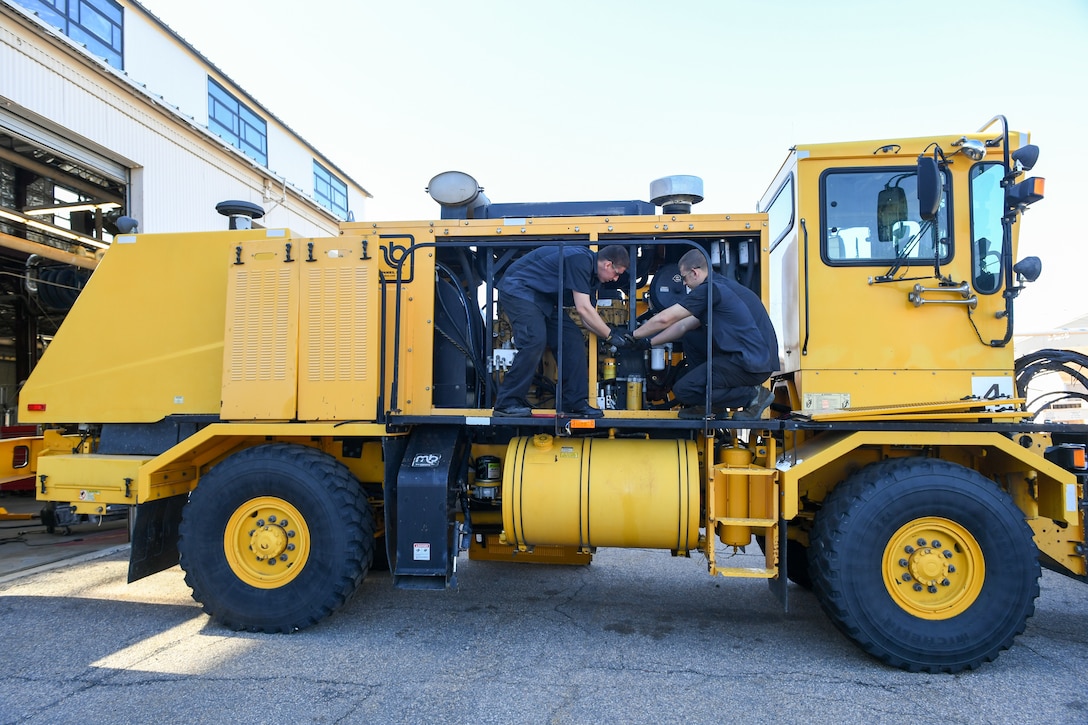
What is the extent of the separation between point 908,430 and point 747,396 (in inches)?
41.4

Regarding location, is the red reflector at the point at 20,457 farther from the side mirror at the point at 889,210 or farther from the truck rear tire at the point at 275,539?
the side mirror at the point at 889,210

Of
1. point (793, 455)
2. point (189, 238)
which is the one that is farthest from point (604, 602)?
point (189, 238)

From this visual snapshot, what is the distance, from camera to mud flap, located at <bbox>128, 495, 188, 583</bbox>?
4.73 m

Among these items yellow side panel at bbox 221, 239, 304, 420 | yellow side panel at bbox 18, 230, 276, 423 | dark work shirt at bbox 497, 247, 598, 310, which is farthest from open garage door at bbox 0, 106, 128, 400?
dark work shirt at bbox 497, 247, 598, 310

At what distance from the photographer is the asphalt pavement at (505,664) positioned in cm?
343

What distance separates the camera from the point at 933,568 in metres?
4.06

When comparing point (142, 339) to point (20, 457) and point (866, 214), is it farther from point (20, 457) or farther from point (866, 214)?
point (866, 214)

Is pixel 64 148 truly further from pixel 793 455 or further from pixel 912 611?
pixel 912 611

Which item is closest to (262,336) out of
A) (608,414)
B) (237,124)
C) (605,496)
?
(608,414)

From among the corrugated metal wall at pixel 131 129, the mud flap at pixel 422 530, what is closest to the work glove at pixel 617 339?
the mud flap at pixel 422 530

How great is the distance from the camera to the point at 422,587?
14.9 feet

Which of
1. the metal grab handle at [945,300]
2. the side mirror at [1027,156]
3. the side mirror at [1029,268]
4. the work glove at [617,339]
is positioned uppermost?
the side mirror at [1027,156]

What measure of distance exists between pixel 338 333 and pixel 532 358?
147cm

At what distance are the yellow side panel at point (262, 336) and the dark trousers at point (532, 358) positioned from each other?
5.22ft
